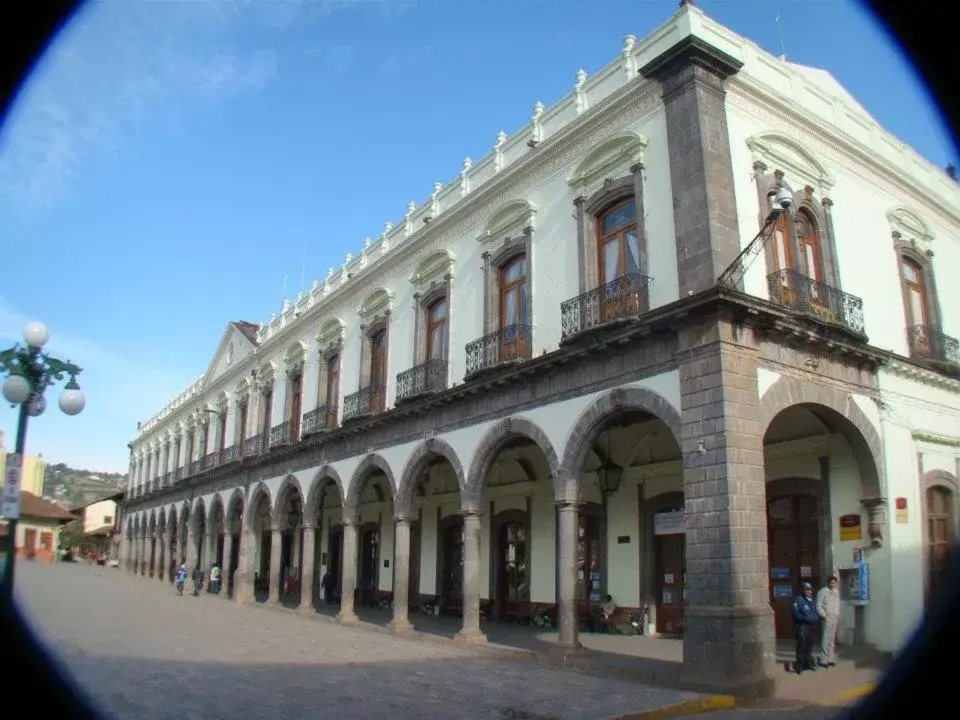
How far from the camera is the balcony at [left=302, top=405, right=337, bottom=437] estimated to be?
73.9 ft

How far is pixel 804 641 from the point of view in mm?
10852

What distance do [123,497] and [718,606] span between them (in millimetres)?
56761

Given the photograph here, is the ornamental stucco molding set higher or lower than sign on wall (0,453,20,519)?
higher

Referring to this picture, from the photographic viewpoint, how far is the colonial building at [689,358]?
36.4 feet

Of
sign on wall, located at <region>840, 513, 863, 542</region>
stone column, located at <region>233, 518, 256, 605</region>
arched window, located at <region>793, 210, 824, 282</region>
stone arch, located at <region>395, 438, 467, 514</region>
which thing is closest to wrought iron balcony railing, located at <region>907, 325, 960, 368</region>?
arched window, located at <region>793, 210, 824, 282</region>

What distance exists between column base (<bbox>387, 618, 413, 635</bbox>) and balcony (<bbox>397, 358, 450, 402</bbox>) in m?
5.00

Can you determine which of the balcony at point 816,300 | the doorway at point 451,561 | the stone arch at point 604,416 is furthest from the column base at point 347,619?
the balcony at point 816,300

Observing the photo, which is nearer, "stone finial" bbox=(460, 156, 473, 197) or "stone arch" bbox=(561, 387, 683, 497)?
"stone arch" bbox=(561, 387, 683, 497)

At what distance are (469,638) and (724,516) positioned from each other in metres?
6.58

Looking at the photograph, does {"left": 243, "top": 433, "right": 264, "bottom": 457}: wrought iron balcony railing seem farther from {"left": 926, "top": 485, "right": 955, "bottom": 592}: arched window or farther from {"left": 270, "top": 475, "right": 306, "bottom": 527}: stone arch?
{"left": 926, "top": 485, "right": 955, "bottom": 592}: arched window

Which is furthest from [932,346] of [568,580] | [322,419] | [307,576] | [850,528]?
[307,576]

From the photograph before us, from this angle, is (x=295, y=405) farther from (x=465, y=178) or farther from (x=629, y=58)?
(x=629, y=58)

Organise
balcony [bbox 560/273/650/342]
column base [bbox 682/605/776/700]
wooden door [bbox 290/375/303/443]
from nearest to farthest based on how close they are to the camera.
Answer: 1. column base [bbox 682/605/776/700]
2. balcony [bbox 560/273/650/342]
3. wooden door [bbox 290/375/303/443]

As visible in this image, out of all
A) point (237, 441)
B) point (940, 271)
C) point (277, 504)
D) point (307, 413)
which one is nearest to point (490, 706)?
point (940, 271)
